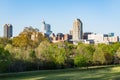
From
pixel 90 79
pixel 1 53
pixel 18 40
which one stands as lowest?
pixel 90 79

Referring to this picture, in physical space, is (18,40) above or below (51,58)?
above

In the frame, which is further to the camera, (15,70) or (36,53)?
(36,53)

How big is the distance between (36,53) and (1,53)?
62.2 ft

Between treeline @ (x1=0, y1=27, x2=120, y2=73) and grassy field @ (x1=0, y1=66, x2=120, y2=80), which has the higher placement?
treeline @ (x1=0, y1=27, x2=120, y2=73)

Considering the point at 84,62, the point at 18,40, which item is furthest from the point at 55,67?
the point at 18,40

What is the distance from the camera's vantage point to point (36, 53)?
250 ft

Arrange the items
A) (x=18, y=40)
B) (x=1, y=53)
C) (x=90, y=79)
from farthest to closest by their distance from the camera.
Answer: (x=18, y=40), (x=1, y=53), (x=90, y=79)

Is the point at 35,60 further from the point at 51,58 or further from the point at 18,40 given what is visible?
the point at 18,40

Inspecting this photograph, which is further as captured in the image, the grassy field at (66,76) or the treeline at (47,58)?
the treeline at (47,58)

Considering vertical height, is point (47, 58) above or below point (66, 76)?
above

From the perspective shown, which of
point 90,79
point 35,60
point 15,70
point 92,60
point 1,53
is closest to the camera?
point 90,79

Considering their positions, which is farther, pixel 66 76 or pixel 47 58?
pixel 47 58

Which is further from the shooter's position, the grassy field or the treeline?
the treeline

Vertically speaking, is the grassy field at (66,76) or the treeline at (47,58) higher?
the treeline at (47,58)
